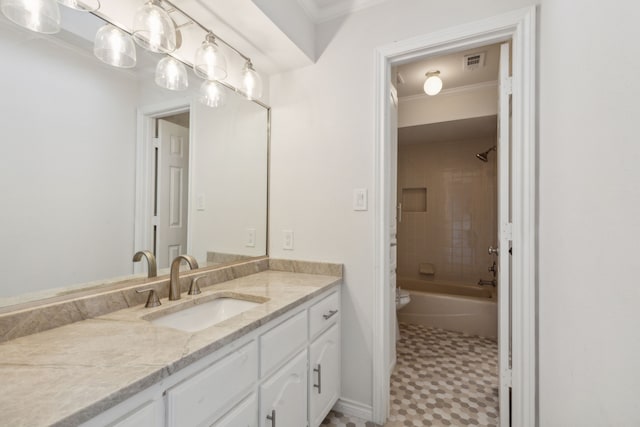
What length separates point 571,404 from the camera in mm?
779

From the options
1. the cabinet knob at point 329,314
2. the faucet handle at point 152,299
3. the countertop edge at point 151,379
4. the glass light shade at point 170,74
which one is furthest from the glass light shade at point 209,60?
the cabinet knob at point 329,314

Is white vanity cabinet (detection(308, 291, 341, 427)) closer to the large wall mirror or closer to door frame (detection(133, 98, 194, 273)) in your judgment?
the large wall mirror

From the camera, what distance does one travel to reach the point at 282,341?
3.65ft

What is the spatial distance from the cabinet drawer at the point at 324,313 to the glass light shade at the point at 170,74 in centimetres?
121

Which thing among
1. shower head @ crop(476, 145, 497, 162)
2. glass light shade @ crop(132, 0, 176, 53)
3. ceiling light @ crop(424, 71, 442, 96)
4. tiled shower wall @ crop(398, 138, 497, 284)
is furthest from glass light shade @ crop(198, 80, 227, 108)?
shower head @ crop(476, 145, 497, 162)

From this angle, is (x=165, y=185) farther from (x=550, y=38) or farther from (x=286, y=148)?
(x=550, y=38)

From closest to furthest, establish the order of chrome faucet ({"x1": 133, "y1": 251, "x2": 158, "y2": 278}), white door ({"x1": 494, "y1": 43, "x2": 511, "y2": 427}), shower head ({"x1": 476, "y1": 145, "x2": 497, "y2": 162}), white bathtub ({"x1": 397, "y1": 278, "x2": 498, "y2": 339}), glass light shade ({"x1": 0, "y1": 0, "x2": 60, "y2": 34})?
glass light shade ({"x1": 0, "y1": 0, "x2": 60, "y2": 34})
chrome faucet ({"x1": 133, "y1": 251, "x2": 158, "y2": 278})
white door ({"x1": 494, "y1": 43, "x2": 511, "y2": 427})
white bathtub ({"x1": 397, "y1": 278, "x2": 498, "y2": 339})
shower head ({"x1": 476, "y1": 145, "x2": 497, "y2": 162})

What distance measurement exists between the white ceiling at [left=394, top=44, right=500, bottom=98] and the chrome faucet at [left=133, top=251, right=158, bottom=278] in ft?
6.87

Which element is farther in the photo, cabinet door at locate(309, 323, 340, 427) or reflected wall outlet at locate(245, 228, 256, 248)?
reflected wall outlet at locate(245, 228, 256, 248)

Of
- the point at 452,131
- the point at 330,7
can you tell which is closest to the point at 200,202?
the point at 330,7

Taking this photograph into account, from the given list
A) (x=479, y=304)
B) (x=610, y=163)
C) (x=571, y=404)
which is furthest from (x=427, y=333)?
(x=610, y=163)

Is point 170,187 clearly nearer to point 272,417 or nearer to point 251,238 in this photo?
point 251,238

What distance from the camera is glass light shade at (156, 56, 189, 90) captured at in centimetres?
124

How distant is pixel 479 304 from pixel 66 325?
306 centimetres
